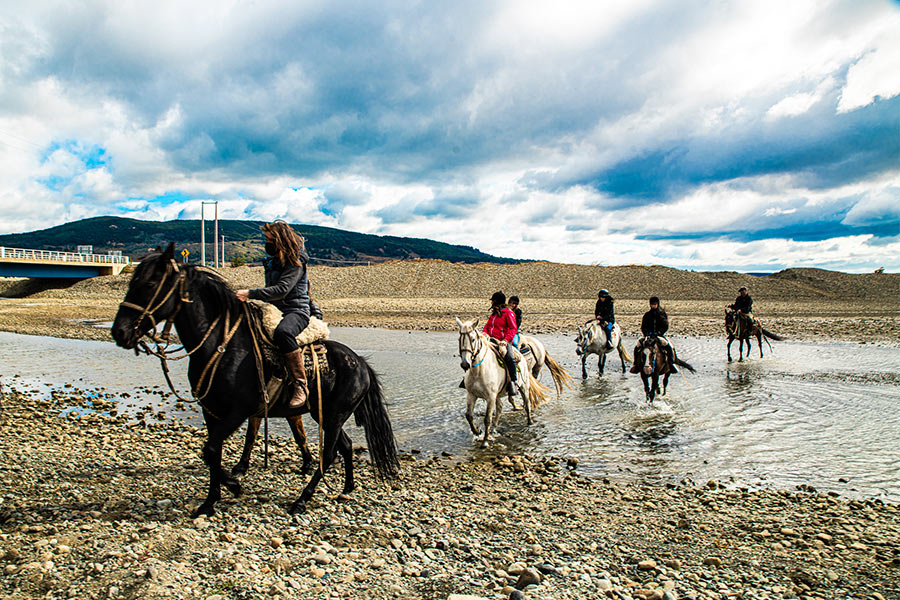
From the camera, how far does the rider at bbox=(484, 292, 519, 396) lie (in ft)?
31.5

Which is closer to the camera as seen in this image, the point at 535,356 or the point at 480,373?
the point at 480,373

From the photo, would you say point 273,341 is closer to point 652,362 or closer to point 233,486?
point 233,486

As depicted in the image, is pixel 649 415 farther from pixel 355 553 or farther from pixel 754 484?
pixel 355 553

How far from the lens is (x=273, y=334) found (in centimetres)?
581

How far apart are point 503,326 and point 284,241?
5.61 meters

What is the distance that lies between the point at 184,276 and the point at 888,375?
18855mm

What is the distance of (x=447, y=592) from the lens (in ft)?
13.9

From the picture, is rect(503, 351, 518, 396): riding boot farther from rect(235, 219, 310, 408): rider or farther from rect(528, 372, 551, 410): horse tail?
rect(235, 219, 310, 408): rider

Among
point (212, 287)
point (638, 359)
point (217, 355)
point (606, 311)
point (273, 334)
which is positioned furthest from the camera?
point (606, 311)

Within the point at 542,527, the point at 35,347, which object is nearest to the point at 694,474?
the point at 542,527

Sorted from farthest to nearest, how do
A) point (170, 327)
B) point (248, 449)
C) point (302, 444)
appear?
point (302, 444), point (248, 449), point (170, 327)

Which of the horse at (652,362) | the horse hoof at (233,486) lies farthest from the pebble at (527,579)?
the horse at (652,362)

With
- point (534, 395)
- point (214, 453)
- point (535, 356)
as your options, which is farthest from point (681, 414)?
point (214, 453)

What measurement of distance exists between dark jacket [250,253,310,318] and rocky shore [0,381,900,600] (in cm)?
238
